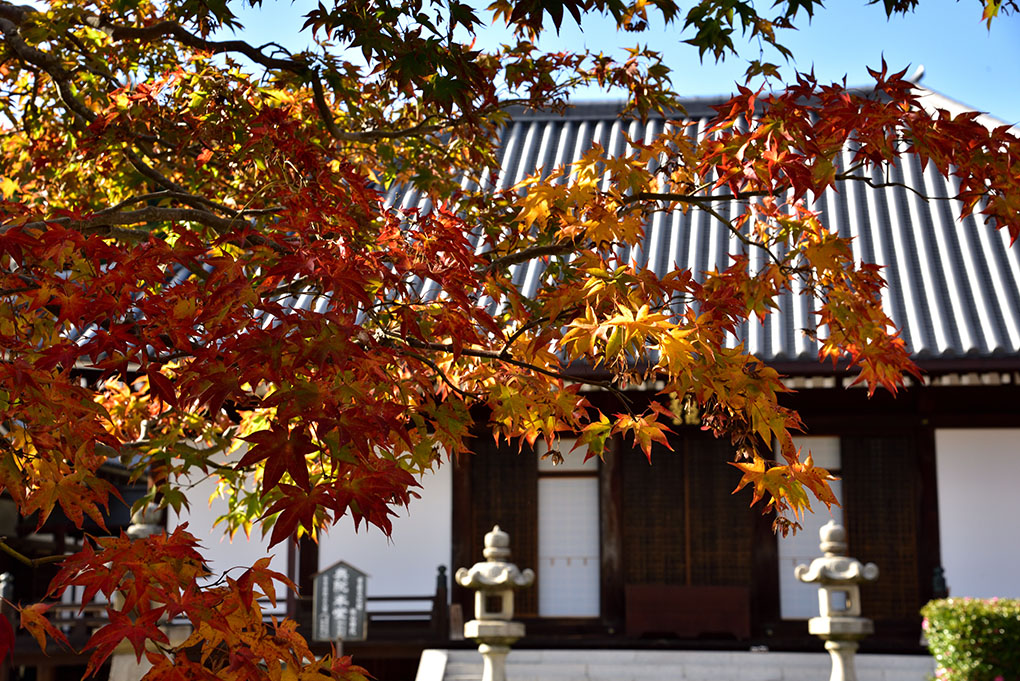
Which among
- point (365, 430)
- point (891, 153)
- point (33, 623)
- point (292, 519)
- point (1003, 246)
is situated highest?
point (1003, 246)

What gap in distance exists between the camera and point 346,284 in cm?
297

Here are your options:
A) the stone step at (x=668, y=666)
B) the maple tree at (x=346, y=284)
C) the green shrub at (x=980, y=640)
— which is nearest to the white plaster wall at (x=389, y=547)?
the stone step at (x=668, y=666)

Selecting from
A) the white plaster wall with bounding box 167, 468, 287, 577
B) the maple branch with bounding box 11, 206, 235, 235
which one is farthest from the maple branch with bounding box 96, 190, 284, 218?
the white plaster wall with bounding box 167, 468, 287, 577

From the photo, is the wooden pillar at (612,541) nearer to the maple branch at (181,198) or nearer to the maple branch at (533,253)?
the maple branch at (181,198)

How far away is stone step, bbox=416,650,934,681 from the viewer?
361 inches

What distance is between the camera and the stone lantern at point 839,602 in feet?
26.8

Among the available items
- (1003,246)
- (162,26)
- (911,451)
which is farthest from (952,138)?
(1003,246)

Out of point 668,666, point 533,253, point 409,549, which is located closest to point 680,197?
point 533,253

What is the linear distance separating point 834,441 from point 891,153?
7.97 meters

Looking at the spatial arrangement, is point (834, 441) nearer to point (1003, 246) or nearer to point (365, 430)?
point (1003, 246)

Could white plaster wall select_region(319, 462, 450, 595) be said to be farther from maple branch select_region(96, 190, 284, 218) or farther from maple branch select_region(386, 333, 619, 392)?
maple branch select_region(386, 333, 619, 392)

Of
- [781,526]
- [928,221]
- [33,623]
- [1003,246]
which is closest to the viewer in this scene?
[33,623]

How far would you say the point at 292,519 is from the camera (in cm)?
255

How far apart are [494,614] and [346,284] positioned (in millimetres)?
5851
